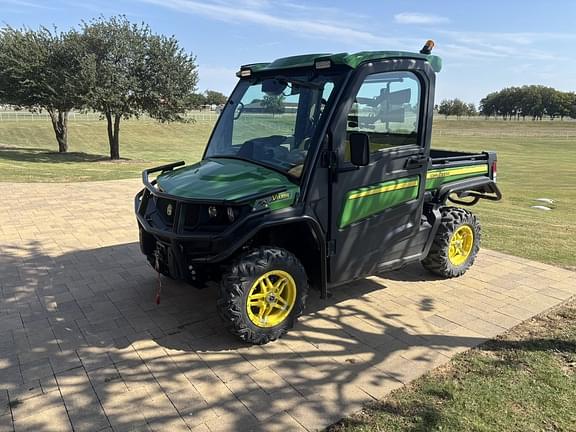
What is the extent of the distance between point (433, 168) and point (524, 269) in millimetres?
1914

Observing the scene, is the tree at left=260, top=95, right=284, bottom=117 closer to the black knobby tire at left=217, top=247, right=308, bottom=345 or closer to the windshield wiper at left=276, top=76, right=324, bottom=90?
the windshield wiper at left=276, top=76, right=324, bottom=90

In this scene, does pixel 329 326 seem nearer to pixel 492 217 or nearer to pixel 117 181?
pixel 492 217

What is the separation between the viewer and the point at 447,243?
5.05 metres

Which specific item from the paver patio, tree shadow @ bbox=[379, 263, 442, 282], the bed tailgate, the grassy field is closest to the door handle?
the bed tailgate

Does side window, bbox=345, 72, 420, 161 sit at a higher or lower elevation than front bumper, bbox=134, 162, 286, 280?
higher

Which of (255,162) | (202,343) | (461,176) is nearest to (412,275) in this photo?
(461,176)

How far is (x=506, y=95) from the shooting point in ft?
408

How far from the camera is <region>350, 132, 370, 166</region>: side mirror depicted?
3.55 meters

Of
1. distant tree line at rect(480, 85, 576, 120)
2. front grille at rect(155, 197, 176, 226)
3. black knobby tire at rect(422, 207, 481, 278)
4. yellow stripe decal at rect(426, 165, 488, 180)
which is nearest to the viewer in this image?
front grille at rect(155, 197, 176, 226)

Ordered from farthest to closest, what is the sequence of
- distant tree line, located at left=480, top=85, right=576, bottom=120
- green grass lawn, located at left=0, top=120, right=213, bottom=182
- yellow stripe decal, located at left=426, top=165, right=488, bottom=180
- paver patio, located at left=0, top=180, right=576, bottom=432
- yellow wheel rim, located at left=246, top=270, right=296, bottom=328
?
distant tree line, located at left=480, top=85, right=576, bottom=120 → green grass lawn, located at left=0, top=120, right=213, bottom=182 → yellow stripe decal, located at left=426, top=165, right=488, bottom=180 → yellow wheel rim, located at left=246, top=270, right=296, bottom=328 → paver patio, located at left=0, top=180, right=576, bottom=432

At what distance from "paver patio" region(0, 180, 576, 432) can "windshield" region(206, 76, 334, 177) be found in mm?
1511

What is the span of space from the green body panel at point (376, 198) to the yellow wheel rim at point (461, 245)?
1.25 m

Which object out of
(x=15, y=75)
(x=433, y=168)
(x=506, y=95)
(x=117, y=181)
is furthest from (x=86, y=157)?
(x=506, y=95)

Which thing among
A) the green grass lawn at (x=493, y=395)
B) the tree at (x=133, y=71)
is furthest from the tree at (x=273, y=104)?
the tree at (x=133, y=71)
